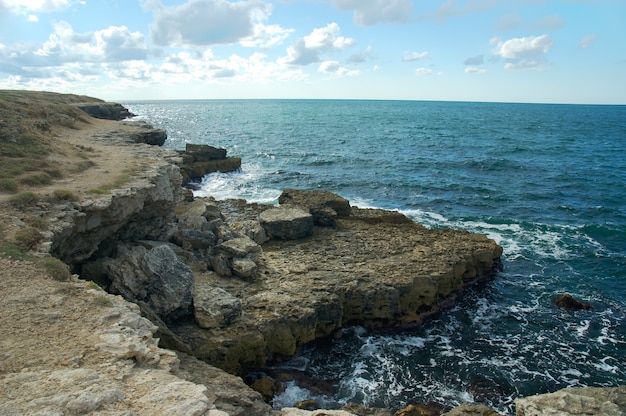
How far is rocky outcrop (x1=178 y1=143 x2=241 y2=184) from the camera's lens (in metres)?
47.9

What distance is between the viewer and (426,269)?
70.1 feet

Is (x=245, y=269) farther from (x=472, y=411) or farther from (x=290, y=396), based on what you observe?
(x=472, y=411)

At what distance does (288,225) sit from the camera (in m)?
24.8

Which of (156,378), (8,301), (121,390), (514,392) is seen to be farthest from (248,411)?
(514,392)

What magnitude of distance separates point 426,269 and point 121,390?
53.9 feet

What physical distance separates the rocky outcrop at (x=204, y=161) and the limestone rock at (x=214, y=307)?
1259 inches

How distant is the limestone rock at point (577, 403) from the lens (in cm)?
1145

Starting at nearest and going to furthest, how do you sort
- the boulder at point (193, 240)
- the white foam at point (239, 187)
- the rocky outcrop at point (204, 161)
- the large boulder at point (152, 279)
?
the large boulder at point (152, 279)
the boulder at point (193, 240)
the white foam at point (239, 187)
the rocky outcrop at point (204, 161)

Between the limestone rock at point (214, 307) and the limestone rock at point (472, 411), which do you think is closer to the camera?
the limestone rock at point (472, 411)

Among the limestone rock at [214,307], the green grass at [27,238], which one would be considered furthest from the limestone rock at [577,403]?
the green grass at [27,238]

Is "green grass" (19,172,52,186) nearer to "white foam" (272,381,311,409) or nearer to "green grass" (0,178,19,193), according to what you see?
"green grass" (0,178,19,193)

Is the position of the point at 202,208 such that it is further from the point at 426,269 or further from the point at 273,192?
the point at 273,192

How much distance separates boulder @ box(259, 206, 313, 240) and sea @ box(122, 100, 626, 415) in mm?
7484

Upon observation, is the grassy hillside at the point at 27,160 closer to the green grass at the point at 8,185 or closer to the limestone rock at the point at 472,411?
the green grass at the point at 8,185
